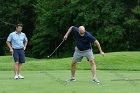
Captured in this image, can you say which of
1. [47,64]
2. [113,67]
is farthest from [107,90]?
[47,64]

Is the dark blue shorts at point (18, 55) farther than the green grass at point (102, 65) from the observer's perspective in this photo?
No

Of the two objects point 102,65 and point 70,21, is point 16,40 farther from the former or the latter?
point 70,21

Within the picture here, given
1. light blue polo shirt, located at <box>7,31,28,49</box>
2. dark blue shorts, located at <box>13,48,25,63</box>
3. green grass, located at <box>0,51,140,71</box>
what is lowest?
green grass, located at <box>0,51,140,71</box>

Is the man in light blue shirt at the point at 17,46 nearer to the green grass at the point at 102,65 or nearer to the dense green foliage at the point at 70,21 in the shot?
the green grass at the point at 102,65

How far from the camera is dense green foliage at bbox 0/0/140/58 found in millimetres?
58500

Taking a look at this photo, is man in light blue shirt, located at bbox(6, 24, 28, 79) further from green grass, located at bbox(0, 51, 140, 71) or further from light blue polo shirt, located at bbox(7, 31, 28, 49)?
green grass, located at bbox(0, 51, 140, 71)

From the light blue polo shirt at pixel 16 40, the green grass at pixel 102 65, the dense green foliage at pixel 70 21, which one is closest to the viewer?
the light blue polo shirt at pixel 16 40

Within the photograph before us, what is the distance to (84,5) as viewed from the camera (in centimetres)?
6056

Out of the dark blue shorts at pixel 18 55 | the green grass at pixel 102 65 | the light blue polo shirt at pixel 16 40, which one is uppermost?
the light blue polo shirt at pixel 16 40

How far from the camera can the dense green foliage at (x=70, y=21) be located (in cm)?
5850

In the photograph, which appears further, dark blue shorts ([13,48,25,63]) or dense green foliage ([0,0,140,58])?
dense green foliage ([0,0,140,58])

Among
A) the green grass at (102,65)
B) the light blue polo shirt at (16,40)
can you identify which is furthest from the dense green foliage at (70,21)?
the light blue polo shirt at (16,40)

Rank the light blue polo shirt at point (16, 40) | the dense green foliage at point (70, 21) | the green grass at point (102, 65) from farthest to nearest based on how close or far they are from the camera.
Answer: the dense green foliage at point (70, 21) → the green grass at point (102, 65) → the light blue polo shirt at point (16, 40)

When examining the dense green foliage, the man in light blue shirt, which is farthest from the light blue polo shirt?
the dense green foliage
